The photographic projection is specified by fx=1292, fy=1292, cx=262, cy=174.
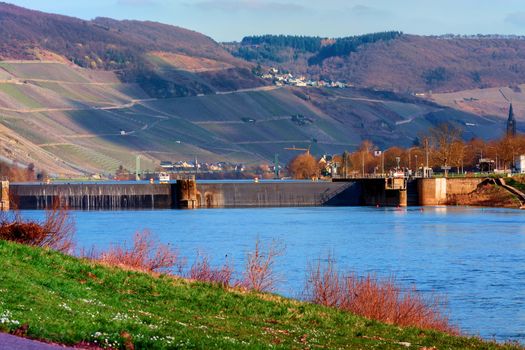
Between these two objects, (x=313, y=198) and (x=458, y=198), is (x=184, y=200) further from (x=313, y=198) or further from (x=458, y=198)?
(x=458, y=198)

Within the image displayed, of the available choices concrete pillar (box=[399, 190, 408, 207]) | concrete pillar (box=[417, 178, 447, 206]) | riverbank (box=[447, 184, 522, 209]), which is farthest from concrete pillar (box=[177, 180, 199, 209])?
riverbank (box=[447, 184, 522, 209])

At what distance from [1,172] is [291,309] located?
150 m

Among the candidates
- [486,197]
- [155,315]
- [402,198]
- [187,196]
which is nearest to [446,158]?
[402,198]

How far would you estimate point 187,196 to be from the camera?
324 feet

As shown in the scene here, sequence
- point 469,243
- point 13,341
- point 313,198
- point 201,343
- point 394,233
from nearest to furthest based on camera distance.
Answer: point 13,341 → point 201,343 → point 469,243 → point 394,233 → point 313,198

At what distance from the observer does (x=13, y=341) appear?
1645 cm

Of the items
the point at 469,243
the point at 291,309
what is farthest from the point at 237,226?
the point at 291,309

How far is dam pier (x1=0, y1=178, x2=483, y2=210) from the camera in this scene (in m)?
97.6

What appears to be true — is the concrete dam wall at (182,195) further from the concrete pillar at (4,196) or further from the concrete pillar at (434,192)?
the concrete pillar at (434,192)

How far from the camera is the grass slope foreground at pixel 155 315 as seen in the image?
1772cm

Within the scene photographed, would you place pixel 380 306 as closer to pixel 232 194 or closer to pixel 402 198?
pixel 402 198

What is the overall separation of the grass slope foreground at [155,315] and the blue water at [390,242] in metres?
7.55

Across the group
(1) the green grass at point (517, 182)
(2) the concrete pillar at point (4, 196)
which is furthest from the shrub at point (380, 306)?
(1) the green grass at point (517, 182)

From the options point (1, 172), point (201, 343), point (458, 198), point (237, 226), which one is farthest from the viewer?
point (1, 172)
